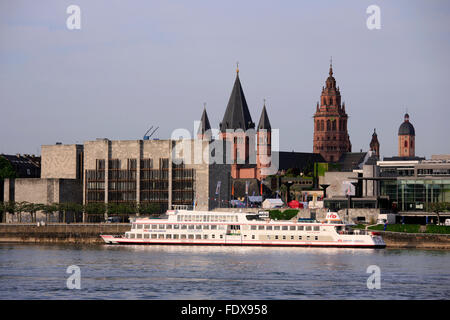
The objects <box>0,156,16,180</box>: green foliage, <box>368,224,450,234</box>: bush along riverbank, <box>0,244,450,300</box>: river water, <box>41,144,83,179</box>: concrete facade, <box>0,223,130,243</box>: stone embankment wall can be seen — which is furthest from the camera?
<box>0,156,16,180</box>: green foliage

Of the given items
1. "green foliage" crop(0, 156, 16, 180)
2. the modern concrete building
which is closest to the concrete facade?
the modern concrete building

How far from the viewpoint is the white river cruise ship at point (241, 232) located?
416ft

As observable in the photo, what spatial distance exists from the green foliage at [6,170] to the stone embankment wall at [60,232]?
44208 mm

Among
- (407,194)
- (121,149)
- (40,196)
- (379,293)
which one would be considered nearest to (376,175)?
(407,194)

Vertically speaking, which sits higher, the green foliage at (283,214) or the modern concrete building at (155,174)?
the modern concrete building at (155,174)

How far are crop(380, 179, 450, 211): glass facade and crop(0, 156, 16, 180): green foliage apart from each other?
79.8 metres

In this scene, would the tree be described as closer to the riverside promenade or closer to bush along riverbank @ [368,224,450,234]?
the riverside promenade

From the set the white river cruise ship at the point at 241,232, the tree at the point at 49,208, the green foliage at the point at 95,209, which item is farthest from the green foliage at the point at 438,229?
the tree at the point at 49,208

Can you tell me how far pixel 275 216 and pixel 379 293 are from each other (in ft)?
278

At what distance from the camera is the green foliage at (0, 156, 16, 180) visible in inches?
7534

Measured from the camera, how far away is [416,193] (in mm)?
159625

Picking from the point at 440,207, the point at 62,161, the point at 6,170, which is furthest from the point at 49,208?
the point at 440,207

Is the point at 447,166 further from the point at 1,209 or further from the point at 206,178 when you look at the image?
the point at 1,209

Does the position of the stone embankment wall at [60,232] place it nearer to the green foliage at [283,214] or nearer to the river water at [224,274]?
the green foliage at [283,214]
